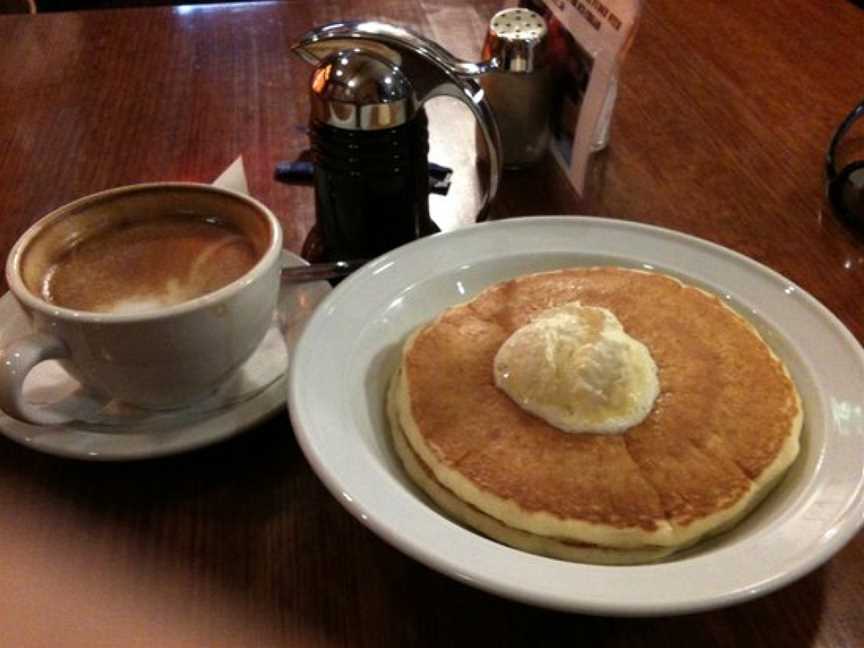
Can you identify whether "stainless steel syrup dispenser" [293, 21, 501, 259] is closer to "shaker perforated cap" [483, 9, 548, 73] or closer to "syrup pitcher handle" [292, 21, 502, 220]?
"syrup pitcher handle" [292, 21, 502, 220]

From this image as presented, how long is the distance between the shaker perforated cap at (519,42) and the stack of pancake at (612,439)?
456mm

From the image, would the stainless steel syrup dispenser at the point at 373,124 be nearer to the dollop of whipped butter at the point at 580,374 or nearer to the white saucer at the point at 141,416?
the white saucer at the point at 141,416

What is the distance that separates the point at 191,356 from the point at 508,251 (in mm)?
354

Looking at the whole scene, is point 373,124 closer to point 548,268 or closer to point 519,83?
point 548,268

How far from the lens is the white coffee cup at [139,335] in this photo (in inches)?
26.3

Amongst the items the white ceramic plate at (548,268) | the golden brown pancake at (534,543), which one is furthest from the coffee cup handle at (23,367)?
the golden brown pancake at (534,543)

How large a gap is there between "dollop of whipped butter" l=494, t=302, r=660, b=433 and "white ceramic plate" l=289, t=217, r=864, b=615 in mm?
116

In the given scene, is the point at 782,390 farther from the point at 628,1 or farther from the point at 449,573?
the point at 628,1

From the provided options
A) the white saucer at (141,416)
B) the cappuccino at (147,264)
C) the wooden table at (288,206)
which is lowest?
the wooden table at (288,206)

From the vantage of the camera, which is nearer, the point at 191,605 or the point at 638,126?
the point at 191,605

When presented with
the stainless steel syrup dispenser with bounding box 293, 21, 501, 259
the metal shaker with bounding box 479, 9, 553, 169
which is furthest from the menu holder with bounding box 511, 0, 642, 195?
the stainless steel syrup dispenser with bounding box 293, 21, 501, 259

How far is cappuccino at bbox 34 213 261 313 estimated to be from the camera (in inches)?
29.7

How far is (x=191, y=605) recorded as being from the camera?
0.62 meters

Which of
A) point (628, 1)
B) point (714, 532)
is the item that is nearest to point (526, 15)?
point (628, 1)
